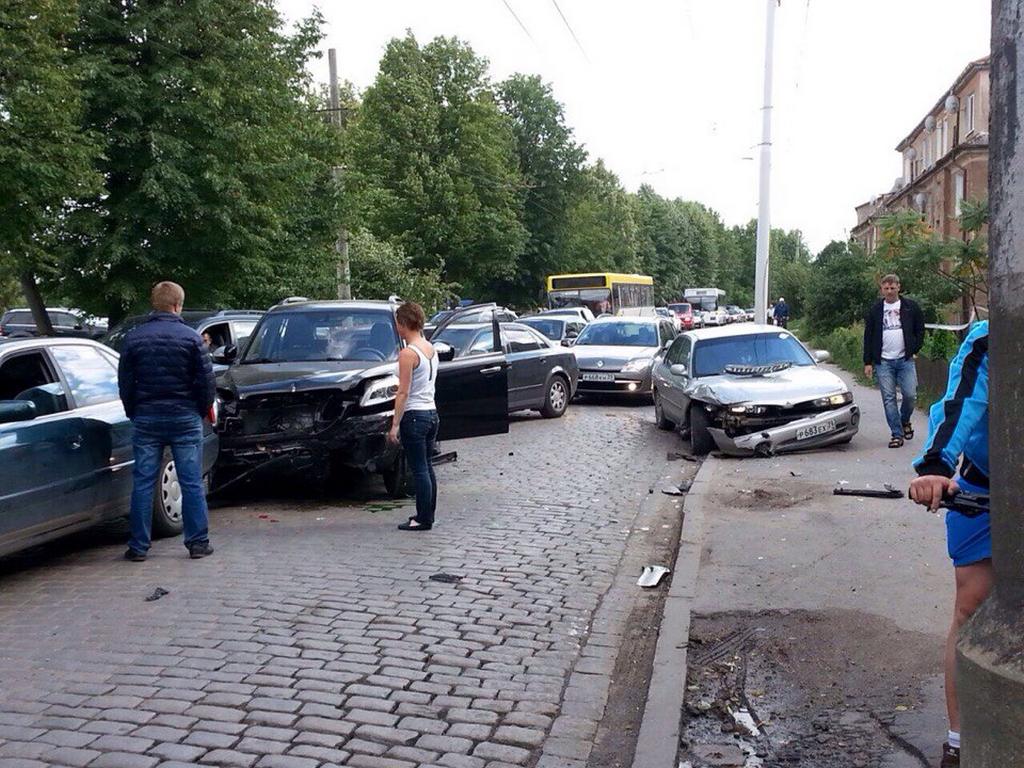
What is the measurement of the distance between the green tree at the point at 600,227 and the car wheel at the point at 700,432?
4933 centimetres

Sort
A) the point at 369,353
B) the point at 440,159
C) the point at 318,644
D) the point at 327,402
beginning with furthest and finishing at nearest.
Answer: the point at 440,159 → the point at 369,353 → the point at 327,402 → the point at 318,644

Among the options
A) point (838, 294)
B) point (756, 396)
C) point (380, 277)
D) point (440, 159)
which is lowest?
point (756, 396)

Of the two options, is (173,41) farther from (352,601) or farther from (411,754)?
(411,754)

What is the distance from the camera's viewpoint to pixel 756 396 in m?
12.1

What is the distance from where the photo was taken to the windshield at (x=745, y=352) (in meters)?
13.3

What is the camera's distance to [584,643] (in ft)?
18.8

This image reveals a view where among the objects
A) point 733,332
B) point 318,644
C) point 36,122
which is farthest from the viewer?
point 36,122

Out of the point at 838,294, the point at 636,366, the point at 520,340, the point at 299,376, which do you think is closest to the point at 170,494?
the point at 299,376

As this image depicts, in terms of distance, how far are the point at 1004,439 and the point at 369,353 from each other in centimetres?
799

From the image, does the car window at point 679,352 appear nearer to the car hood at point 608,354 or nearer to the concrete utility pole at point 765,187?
the car hood at point 608,354

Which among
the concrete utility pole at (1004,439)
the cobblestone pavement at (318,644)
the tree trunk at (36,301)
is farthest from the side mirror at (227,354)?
the tree trunk at (36,301)

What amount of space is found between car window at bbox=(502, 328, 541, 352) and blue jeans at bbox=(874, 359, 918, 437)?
6.04 m

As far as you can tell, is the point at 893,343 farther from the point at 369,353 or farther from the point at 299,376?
the point at 299,376

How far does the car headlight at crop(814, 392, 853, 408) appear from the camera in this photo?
1215 cm
